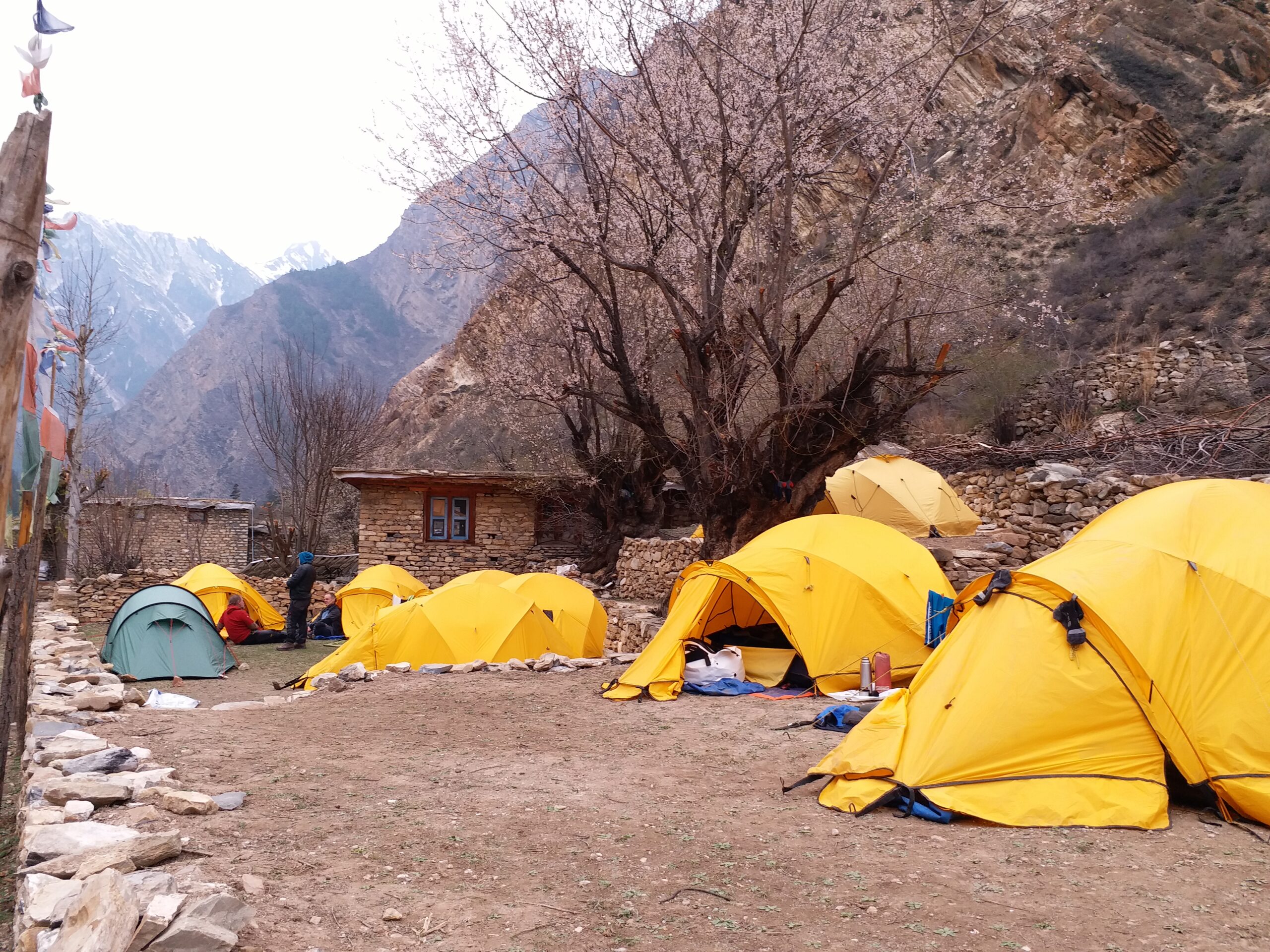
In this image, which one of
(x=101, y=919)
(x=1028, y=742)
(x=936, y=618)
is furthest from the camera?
(x=936, y=618)

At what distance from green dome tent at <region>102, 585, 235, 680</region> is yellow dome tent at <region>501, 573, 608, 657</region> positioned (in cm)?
414

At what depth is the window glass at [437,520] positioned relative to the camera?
20.3m

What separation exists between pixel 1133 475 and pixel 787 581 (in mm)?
5458

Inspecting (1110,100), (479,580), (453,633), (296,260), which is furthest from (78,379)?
(296,260)

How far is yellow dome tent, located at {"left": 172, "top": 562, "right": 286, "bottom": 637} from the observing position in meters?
16.0

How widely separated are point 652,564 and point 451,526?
6758 mm

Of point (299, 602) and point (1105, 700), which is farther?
point (299, 602)

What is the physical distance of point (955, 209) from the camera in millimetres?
11266

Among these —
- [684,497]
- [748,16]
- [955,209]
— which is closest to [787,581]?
[955,209]

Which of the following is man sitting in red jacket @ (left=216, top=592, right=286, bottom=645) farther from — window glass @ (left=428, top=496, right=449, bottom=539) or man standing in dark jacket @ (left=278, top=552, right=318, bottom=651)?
window glass @ (left=428, top=496, right=449, bottom=539)

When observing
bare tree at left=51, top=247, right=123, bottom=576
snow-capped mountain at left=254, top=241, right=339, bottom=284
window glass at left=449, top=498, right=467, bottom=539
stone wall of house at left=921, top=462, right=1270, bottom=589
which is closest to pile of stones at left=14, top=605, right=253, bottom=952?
stone wall of house at left=921, top=462, right=1270, bottom=589

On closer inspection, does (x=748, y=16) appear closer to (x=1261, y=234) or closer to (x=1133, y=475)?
(x=1133, y=475)

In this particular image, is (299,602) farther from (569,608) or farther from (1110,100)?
(1110,100)

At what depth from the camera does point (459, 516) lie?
803 inches
